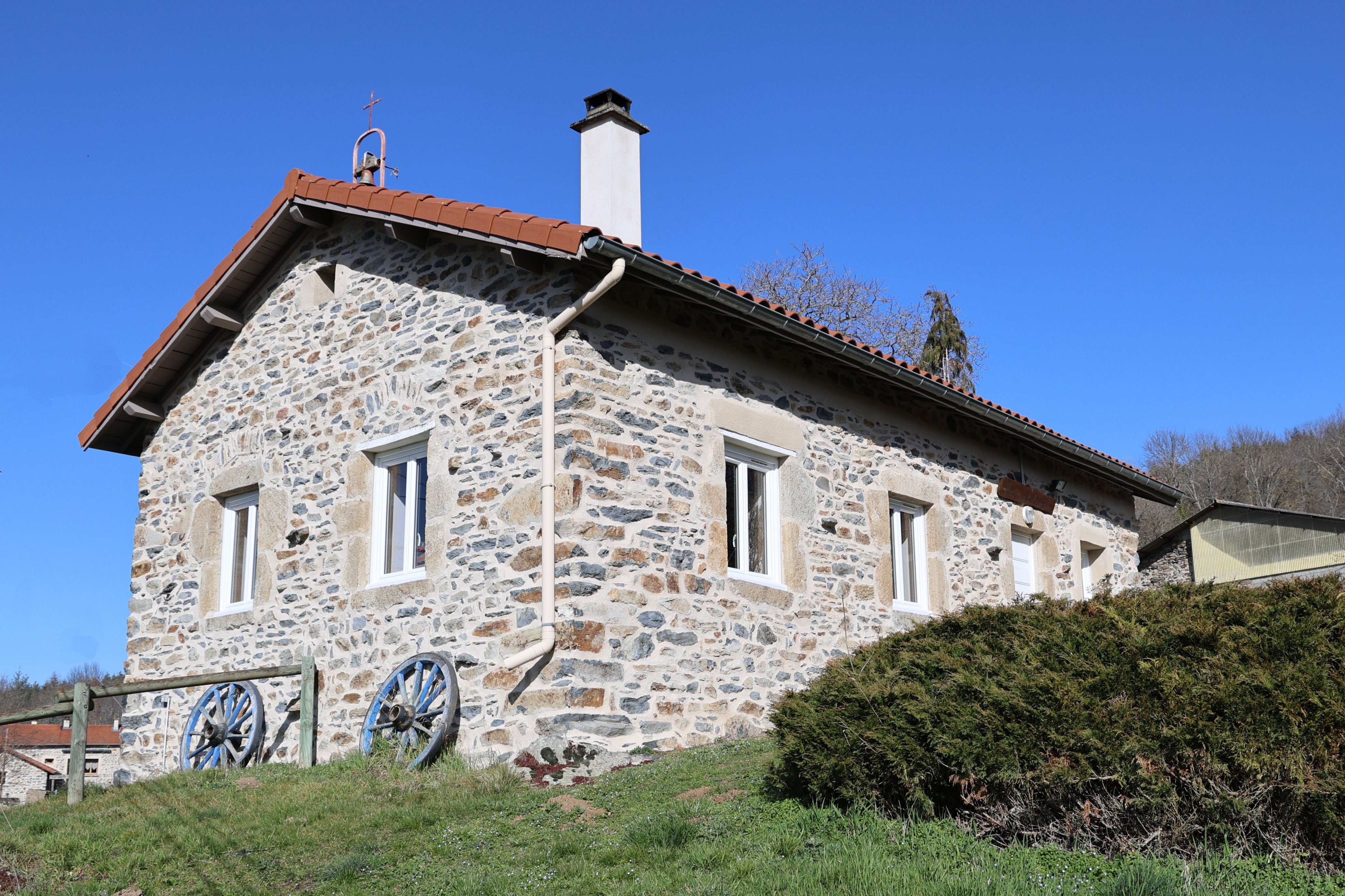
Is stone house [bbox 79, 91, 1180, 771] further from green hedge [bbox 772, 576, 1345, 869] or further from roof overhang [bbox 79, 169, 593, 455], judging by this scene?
green hedge [bbox 772, 576, 1345, 869]

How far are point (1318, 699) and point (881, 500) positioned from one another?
6872 mm

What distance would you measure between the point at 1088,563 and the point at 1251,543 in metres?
9.31

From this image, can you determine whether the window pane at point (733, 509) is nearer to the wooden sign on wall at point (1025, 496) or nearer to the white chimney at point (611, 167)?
the white chimney at point (611, 167)

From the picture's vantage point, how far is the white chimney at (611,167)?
1005cm

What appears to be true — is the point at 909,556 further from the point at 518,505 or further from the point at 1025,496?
the point at 518,505

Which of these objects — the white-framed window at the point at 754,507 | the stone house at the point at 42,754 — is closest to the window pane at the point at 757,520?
the white-framed window at the point at 754,507

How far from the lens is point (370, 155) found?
1181cm

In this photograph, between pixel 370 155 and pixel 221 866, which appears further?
pixel 370 155

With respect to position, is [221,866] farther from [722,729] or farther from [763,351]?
[763,351]

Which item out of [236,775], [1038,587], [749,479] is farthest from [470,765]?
[1038,587]

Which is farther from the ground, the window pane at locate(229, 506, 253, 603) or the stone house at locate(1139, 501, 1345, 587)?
the stone house at locate(1139, 501, 1345, 587)

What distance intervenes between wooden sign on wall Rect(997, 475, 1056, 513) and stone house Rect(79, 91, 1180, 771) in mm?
139

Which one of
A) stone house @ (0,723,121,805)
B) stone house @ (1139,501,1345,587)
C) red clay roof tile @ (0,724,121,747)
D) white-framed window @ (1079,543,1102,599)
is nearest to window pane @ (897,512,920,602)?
white-framed window @ (1079,543,1102,599)

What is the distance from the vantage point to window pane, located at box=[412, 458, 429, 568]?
9898mm
